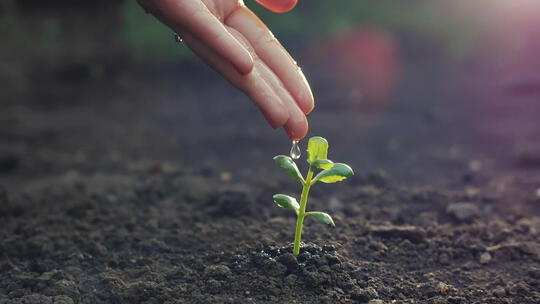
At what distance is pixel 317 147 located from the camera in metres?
2.04

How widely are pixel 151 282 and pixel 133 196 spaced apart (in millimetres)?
1010

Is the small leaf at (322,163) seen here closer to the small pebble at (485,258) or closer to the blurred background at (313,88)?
the small pebble at (485,258)

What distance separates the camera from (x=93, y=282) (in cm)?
216

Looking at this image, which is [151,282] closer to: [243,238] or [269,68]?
[243,238]

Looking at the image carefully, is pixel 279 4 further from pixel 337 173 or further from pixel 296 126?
pixel 337 173

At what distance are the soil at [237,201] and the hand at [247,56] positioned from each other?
21.7 inches

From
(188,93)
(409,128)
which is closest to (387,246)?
(409,128)

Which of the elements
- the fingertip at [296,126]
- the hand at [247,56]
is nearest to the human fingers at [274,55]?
the hand at [247,56]

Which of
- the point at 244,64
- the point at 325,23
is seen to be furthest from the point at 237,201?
the point at 325,23

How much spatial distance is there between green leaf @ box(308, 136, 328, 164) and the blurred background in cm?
134

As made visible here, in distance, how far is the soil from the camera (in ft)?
6.83

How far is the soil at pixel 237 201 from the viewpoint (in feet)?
6.83

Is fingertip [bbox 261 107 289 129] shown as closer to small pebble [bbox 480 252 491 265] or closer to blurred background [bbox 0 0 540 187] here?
small pebble [bbox 480 252 491 265]

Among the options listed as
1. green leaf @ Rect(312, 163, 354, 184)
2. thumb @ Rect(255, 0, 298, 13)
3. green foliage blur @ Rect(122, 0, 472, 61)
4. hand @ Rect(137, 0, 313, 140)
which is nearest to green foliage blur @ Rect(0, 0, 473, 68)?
green foliage blur @ Rect(122, 0, 472, 61)
